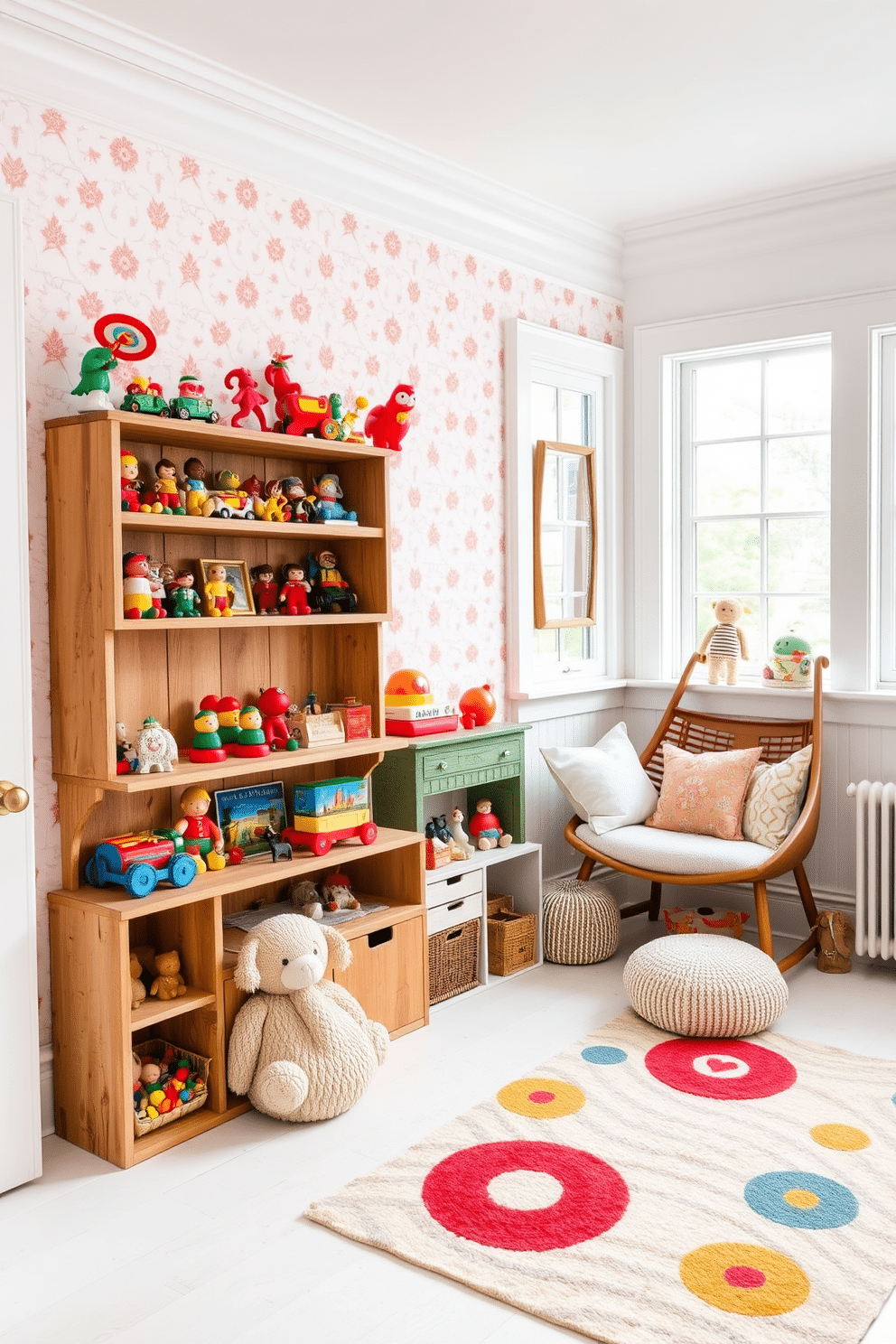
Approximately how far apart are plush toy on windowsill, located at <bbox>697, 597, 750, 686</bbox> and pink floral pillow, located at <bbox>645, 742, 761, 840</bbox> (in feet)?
1.32

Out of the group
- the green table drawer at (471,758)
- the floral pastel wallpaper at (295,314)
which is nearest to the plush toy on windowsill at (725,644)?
the floral pastel wallpaper at (295,314)

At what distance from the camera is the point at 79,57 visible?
2.60 m

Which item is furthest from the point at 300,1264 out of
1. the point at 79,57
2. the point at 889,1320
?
the point at 79,57

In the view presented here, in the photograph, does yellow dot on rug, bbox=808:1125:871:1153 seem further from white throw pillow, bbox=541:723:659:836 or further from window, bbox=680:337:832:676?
window, bbox=680:337:832:676

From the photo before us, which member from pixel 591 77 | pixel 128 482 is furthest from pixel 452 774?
pixel 591 77

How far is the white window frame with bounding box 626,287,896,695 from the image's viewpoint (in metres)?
3.88

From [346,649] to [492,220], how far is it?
5.36 feet

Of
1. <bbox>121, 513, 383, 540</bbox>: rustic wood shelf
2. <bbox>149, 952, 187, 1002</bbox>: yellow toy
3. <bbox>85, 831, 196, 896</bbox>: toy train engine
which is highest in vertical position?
<bbox>121, 513, 383, 540</bbox>: rustic wood shelf

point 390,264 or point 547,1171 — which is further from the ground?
point 390,264

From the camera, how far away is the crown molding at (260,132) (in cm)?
254

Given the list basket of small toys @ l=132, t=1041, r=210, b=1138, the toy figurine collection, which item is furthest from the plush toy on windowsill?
basket of small toys @ l=132, t=1041, r=210, b=1138

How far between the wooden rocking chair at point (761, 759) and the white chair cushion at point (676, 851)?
0.01 m

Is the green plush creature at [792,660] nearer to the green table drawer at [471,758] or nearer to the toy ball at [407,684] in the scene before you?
the green table drawer at [471,758]

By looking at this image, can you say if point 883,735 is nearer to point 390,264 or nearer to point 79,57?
point 390,264
